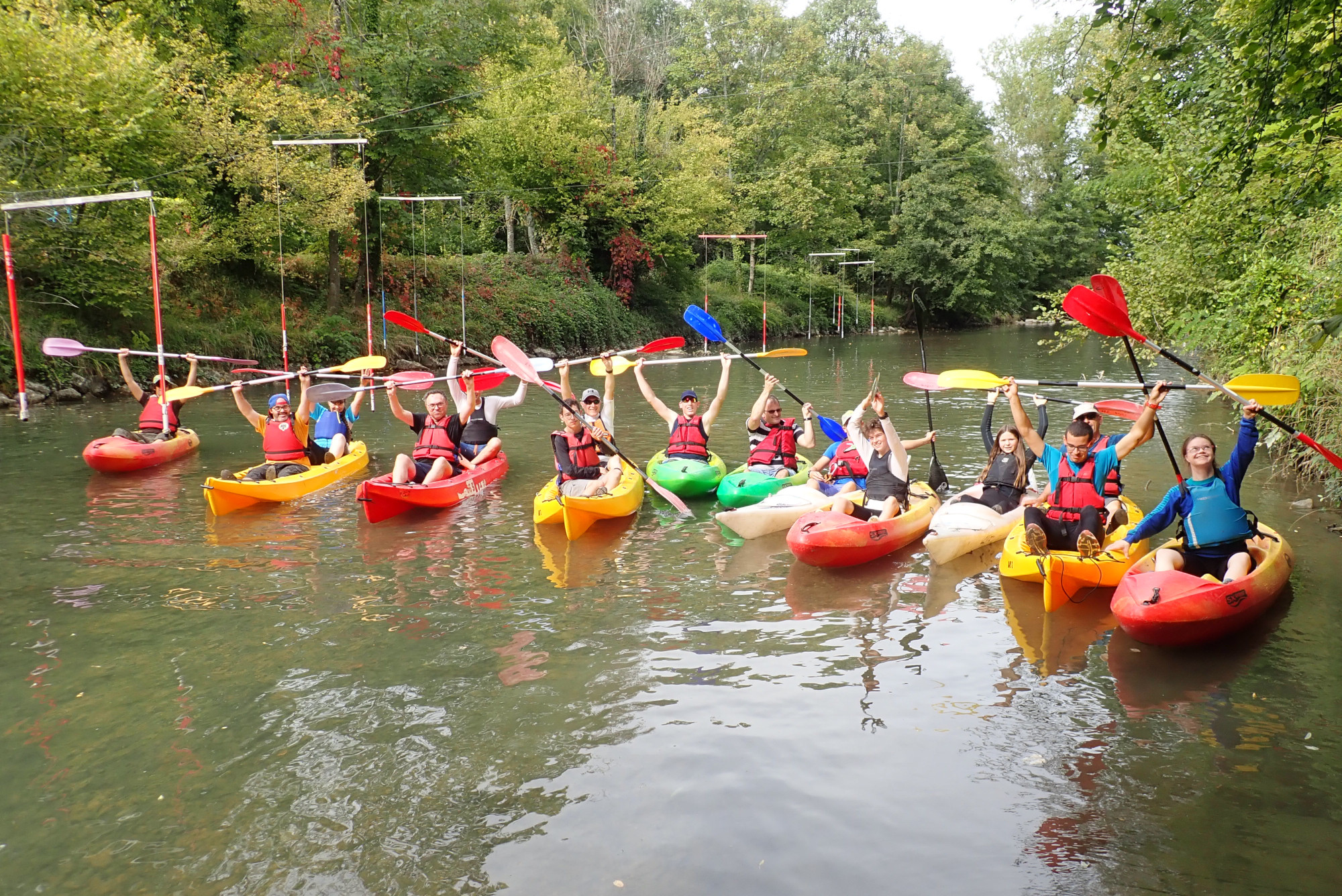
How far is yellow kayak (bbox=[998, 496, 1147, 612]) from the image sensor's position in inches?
239

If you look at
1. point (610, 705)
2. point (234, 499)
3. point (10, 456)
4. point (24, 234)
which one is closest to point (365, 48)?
point (24, 234)

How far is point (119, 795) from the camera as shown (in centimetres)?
397

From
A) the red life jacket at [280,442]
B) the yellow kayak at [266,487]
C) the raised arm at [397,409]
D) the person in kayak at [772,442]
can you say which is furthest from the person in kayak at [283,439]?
the person in kayak at [772,442]

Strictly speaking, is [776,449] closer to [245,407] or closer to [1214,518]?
[1214,518]

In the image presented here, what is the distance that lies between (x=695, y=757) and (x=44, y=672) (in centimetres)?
347

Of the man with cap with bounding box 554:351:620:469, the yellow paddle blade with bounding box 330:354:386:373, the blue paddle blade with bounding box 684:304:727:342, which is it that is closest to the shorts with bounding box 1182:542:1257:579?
the man with cap with bounding box 554:351:620:469

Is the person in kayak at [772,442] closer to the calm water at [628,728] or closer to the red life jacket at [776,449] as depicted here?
the red life jacket at [776,449]

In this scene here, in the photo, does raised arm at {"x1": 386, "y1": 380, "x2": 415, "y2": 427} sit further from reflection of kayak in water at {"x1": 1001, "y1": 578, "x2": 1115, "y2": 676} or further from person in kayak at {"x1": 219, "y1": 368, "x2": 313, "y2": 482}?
reflection of kayak in water at {"x1": 1001, "y1": 578, "x2": 1115, "y2": 676}

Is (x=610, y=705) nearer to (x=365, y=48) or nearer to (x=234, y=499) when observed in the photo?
(x=234, y=499)

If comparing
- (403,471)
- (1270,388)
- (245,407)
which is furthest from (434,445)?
(1270,388)

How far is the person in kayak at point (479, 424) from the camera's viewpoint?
33.8ft

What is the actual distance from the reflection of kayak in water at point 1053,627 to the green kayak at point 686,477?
3.46 m

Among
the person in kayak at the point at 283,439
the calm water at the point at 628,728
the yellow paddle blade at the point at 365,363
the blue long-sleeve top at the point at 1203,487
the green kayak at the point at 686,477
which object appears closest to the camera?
the calm water at the point at 628,728

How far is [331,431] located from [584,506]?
4.44 metres
